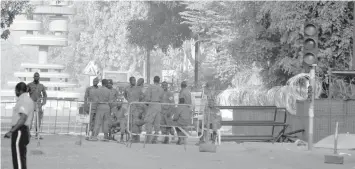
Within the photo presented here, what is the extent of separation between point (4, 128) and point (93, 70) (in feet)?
41.5

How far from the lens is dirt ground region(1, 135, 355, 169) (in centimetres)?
1836

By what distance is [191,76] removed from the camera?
73438mm

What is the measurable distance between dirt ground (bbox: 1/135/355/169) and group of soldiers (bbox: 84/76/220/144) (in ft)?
2.04

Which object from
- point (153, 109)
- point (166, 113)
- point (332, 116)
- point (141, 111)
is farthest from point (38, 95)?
point (332, 116)

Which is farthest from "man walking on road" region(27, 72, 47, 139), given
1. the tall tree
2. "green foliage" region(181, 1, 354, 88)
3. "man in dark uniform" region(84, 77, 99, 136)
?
the tall tree

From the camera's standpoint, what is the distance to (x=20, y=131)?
565 inches

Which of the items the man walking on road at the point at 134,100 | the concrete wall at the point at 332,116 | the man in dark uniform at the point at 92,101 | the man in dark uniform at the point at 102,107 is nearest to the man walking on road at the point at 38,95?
the man in dark uniform at the point at 92,101

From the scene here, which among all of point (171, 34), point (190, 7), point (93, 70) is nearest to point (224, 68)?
point (190, 7)

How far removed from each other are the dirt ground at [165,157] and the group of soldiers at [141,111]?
62 centimetres

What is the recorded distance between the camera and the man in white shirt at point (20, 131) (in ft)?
46.5

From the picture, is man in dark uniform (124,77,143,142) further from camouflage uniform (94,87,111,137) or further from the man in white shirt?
the man in white shirt

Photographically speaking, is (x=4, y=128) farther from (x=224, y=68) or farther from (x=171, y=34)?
(x=171, y=34)

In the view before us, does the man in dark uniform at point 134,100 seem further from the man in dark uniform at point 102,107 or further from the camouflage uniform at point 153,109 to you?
the man in dark uniform at point 102,107

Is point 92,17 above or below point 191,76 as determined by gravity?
above
